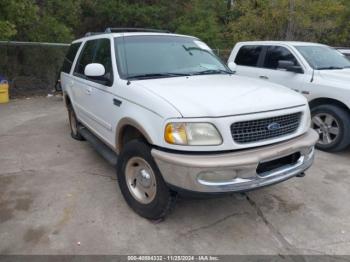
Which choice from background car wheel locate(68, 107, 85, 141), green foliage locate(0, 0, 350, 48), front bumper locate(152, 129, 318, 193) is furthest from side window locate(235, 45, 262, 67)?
green foliage locate(0, 0, 350, 48)

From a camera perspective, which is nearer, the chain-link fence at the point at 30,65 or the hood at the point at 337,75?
the hood at the point at 337,75

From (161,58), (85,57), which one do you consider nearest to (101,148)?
(161,58)

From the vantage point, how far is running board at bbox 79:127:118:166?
4148 millimetres

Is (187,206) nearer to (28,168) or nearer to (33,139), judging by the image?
(28,168)

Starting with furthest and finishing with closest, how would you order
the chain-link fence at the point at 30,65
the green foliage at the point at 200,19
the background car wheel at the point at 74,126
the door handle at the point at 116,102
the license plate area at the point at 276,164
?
1. the green foliage at the point at 200,19
2. the chain-link fence at the point at 30,65
3. the background car wheel at the point at 74,126
4. the door handle at the point at 116,102
5. the license plate area at the point at 276,164

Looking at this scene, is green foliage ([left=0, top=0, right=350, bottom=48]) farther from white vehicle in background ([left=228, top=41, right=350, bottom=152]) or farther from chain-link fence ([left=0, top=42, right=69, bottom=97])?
white vehicle in background ([left=228, top=41, right=350, bottom=152])

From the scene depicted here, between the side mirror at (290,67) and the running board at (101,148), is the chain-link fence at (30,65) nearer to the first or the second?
the running board at (101,148)

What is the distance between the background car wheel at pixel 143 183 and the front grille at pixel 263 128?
829mm

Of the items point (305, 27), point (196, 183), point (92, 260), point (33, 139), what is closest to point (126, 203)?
point (92, 260)

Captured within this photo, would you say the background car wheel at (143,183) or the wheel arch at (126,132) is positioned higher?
the wheel arch at (126,132)

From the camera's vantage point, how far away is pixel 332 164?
17.3 feet

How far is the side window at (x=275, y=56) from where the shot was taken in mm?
6564

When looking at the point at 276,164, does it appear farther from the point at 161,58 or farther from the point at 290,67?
the point at 290,67

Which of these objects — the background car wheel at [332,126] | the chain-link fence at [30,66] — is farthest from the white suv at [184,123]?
the chain-link fence at [30,66]
